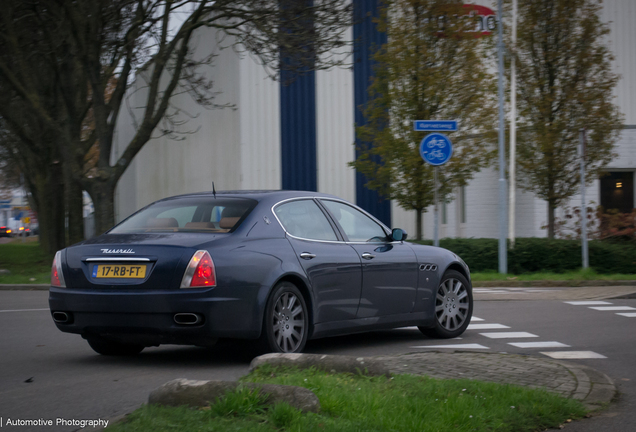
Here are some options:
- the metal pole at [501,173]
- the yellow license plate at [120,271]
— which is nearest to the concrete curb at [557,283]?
the metal pole at [501,173]

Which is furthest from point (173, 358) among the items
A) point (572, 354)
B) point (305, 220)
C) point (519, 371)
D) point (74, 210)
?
point (74, 210)

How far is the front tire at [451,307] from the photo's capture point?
911 centimetres

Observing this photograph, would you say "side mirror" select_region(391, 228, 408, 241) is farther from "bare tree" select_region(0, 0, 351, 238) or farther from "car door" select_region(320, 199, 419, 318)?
"bare tree" select_region(0, 0, 351, 238)

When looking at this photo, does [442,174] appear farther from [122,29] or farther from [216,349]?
[216,349]

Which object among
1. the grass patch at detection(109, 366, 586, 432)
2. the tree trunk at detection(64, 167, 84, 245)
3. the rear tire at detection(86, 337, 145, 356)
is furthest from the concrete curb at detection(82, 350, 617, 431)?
the tree trunk at detection(64, 167, 84, 245)

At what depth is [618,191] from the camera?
85.3ft

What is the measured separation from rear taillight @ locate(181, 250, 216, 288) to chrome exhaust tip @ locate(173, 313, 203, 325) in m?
0.22

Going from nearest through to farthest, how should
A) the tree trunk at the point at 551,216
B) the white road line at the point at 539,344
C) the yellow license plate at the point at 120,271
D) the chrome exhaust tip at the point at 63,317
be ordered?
the yellow license plate at the point at 120,271 < the chrome exhaust tip at the point at 63,317 < the white road line at the point at 539,344 < the tree trunk at the point at 551,216

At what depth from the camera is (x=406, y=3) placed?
69.7 feet

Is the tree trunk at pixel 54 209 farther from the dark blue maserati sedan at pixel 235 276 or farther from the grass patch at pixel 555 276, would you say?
the dark blue maserati sedan at pixel 235 276

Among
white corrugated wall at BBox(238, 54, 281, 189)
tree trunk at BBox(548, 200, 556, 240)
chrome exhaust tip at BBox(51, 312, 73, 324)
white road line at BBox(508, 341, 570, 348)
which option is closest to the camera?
chrome exhaust tip at BBox(51, 312, 73, 324)

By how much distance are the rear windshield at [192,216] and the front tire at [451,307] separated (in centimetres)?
274

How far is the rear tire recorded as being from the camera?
25.0ft

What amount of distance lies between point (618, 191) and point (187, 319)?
72.2 feet
